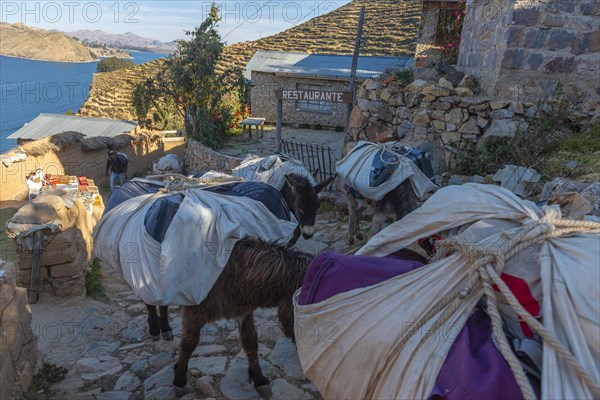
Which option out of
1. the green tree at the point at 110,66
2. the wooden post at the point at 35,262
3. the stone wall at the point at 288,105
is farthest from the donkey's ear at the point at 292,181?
the green tree at the point at 110,66

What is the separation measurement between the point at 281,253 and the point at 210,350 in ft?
5.97

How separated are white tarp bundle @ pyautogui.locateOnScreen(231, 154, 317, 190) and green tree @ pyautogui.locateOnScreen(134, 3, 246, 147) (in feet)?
24.7

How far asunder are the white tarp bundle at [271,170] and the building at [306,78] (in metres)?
10.3

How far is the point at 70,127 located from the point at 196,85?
383 inches

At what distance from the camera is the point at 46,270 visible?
530 centimetres

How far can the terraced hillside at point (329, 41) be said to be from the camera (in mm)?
22594

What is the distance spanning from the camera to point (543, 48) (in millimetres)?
6543

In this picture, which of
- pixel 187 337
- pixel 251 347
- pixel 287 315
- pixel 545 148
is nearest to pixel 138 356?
pixel 187 337

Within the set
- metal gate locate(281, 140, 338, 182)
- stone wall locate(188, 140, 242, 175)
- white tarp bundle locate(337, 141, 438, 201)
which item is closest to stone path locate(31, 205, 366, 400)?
white tarp bundle locate(337, 141, 438, 201)

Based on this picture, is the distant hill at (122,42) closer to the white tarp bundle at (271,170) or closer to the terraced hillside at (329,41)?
the terraced hillside at (329,41)

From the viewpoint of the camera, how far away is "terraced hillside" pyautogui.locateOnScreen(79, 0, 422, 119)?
890 inches

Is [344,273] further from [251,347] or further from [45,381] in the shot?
[45,381]

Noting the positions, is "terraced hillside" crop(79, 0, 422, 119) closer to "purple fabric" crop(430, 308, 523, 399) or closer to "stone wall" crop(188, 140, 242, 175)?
"stone wall" crop(188, 140, 242, 175)

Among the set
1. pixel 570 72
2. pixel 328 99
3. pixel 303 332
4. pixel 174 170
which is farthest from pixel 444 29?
pixel 303 332
